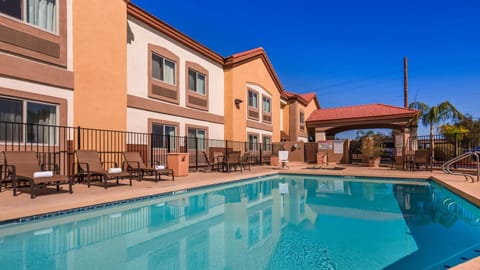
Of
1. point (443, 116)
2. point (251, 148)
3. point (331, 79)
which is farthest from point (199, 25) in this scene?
point (331, 79)

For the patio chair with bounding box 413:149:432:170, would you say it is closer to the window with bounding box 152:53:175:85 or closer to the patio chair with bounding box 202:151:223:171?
the patio chair with bounding box 202:151:223:171

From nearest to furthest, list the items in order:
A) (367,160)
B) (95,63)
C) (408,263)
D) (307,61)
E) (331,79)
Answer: (408,263)
(95,63)
(367,160)
(307,61)
(331,79)

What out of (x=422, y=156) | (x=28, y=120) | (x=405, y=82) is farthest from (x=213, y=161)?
(x=405, y=82)

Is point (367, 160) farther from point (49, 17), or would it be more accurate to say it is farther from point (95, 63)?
point (49, 17)

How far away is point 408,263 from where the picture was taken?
3.70 metres

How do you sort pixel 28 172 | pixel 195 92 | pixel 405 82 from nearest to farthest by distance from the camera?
pixel 28 172 < pixel 195 92 < pixel 405 82

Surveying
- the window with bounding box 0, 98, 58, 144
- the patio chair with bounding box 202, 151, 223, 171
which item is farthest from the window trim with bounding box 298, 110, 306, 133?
the window with bounding box 0, 98, 58, 144

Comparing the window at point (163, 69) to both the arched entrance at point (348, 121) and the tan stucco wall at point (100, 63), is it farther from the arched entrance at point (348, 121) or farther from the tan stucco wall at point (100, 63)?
the arched entrance at point (348, 121)

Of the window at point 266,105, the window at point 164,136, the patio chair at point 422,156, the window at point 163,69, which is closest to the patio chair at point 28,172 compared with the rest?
the window at point 164,136

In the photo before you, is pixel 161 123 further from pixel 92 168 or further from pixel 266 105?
pixel 266 105

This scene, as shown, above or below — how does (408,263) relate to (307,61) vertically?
below

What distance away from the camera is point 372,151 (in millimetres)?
17969

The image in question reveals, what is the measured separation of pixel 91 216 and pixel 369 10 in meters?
21.6

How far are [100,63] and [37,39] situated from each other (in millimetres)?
1886
